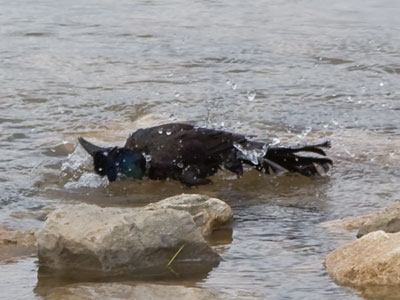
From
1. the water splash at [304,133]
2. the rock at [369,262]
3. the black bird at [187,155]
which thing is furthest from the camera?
the water splash at [304,133]

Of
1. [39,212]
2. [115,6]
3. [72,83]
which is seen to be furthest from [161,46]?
[39,212]

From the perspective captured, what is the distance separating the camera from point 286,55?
9.21 metres

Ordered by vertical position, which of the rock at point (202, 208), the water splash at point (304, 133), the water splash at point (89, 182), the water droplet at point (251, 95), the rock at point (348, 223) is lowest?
the water splash at point (304, 133)

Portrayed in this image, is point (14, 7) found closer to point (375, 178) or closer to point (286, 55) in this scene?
point (286, 55)

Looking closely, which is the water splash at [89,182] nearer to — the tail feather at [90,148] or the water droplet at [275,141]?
the tail feather at [90,148]

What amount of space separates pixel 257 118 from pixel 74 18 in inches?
183

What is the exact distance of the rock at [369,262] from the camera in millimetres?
3740

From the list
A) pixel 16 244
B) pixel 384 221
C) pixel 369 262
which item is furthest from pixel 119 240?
pixel 384 221

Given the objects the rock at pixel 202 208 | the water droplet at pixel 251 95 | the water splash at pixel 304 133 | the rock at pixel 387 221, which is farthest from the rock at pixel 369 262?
the water droplet at pixel 251 95

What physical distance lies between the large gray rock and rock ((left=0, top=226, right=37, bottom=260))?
0.25 meters

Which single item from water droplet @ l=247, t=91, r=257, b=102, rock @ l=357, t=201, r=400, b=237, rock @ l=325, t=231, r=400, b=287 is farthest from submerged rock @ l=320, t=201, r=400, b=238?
water droplet @ l=247, t=91, r=257, b=102

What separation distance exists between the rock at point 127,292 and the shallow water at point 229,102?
12 cm

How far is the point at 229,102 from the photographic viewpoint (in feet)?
24.8

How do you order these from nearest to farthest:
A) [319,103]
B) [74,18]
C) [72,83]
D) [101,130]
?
1. [101,130]
2. [319,103]
3. [72,83]
4. [74,18]
